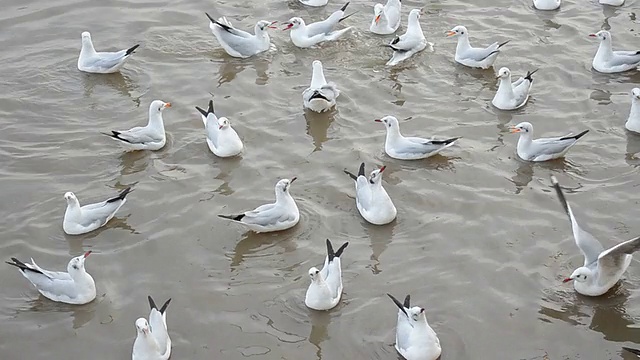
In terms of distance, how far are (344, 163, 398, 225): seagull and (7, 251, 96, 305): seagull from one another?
A: 331 centimetres

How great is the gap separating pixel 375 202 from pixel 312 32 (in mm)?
5237

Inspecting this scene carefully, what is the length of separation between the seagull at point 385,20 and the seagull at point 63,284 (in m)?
7.82

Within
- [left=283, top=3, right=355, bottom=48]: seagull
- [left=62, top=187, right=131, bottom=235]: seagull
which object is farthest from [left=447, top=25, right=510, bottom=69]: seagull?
[left=62, top=187, right=131, bottom=235]: seagull

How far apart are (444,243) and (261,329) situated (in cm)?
254

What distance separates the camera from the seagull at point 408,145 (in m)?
11.8

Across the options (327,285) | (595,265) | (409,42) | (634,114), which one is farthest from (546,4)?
(327,285)

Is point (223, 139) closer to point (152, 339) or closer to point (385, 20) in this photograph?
point (152, 339)

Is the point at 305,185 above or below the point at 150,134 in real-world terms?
below

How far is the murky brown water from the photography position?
29.7 feet

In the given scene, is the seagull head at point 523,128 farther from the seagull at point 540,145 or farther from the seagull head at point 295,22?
the seagull head at point 295,22

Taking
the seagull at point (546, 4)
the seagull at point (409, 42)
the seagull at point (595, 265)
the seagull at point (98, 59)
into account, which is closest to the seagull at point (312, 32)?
the seagull at point (409, 42)

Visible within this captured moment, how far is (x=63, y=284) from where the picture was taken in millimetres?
9234

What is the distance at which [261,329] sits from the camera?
8.98 metres

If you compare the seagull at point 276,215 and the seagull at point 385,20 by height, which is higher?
A: the seagull at point 276,215
